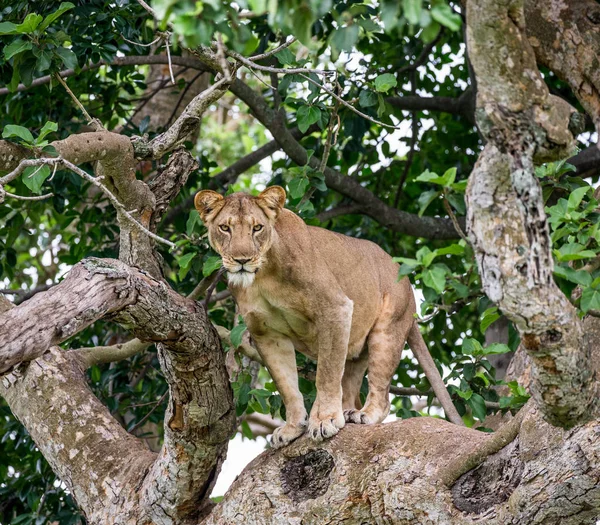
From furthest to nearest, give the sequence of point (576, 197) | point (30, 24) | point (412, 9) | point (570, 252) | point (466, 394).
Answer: point (466, 394) < point (30, 24) < point (576, 197) < point (570, 252) < point (412, 9)

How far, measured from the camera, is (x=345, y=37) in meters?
2.73

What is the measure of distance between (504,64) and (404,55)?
16.4ft

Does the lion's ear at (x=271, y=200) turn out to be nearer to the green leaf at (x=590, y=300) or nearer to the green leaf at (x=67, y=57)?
the green leaf at (x=67, y=57)

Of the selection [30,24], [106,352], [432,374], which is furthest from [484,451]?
[30,24]

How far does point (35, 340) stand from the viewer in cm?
341

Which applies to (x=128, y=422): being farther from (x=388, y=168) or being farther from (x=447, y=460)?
(x=447, y=460)

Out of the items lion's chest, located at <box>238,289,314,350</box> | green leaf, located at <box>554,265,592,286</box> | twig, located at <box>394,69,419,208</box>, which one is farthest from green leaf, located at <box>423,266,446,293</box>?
twig, located at <box>394,69,419,208</box>

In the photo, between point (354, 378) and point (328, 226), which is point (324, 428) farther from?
point (328, 226)

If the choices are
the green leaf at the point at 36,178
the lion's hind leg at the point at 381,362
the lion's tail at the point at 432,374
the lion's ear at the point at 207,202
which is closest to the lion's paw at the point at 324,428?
the lion's hind leg at the point at 381,362

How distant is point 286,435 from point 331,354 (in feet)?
1.60

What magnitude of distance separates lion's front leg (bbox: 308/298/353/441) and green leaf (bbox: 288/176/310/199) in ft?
2.15

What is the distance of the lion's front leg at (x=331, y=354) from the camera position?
196 inches

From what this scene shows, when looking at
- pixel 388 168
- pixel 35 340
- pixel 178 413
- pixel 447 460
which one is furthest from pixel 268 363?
pixel 388 168

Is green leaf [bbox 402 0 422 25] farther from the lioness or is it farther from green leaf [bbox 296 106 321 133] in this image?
green leaf [bbox 296 106 321 133]
